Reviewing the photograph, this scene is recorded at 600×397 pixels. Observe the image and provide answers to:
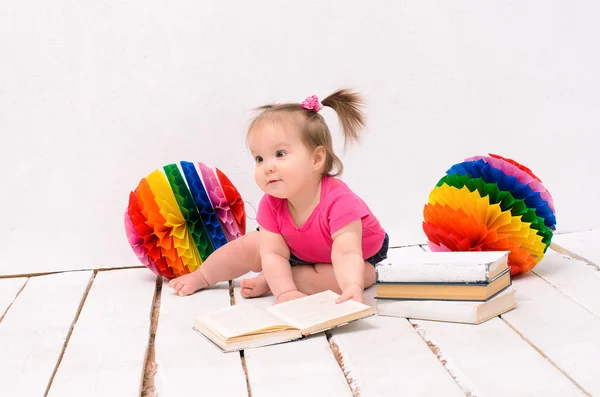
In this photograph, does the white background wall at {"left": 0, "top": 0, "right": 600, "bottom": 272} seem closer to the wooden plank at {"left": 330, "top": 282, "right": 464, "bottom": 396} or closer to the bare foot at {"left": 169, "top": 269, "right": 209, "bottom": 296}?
the bare foot at {"left": 169, "top": 269, "right": 209, "bottom": 296}

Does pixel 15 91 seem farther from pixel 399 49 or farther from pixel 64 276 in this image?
pixel 399 49

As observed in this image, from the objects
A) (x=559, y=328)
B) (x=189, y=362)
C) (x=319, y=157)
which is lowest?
(x=559, y=328)

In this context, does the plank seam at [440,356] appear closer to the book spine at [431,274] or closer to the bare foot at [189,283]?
the book spine at [431,274]

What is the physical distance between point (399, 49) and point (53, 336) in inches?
40.0

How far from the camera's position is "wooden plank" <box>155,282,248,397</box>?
1.07m

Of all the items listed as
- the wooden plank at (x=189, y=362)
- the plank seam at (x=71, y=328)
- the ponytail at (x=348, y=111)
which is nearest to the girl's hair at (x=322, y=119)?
the ponytail at (x=348, y=111)

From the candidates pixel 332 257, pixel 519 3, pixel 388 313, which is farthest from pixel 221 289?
pixel 519 3

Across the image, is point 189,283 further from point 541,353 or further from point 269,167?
point 541,353

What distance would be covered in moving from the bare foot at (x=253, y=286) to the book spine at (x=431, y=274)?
0.28 m

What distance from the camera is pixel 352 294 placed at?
132 cm

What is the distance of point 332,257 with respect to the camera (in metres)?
1.40

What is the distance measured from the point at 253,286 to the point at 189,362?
1.17ft

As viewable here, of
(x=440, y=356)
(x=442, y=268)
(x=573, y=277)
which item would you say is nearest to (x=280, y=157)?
(x=442, y=268)

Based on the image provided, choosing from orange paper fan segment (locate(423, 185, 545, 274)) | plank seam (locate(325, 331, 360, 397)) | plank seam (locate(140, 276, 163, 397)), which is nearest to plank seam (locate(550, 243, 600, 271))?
orange paper fan segment (locate(423, 185, 545, 274))
